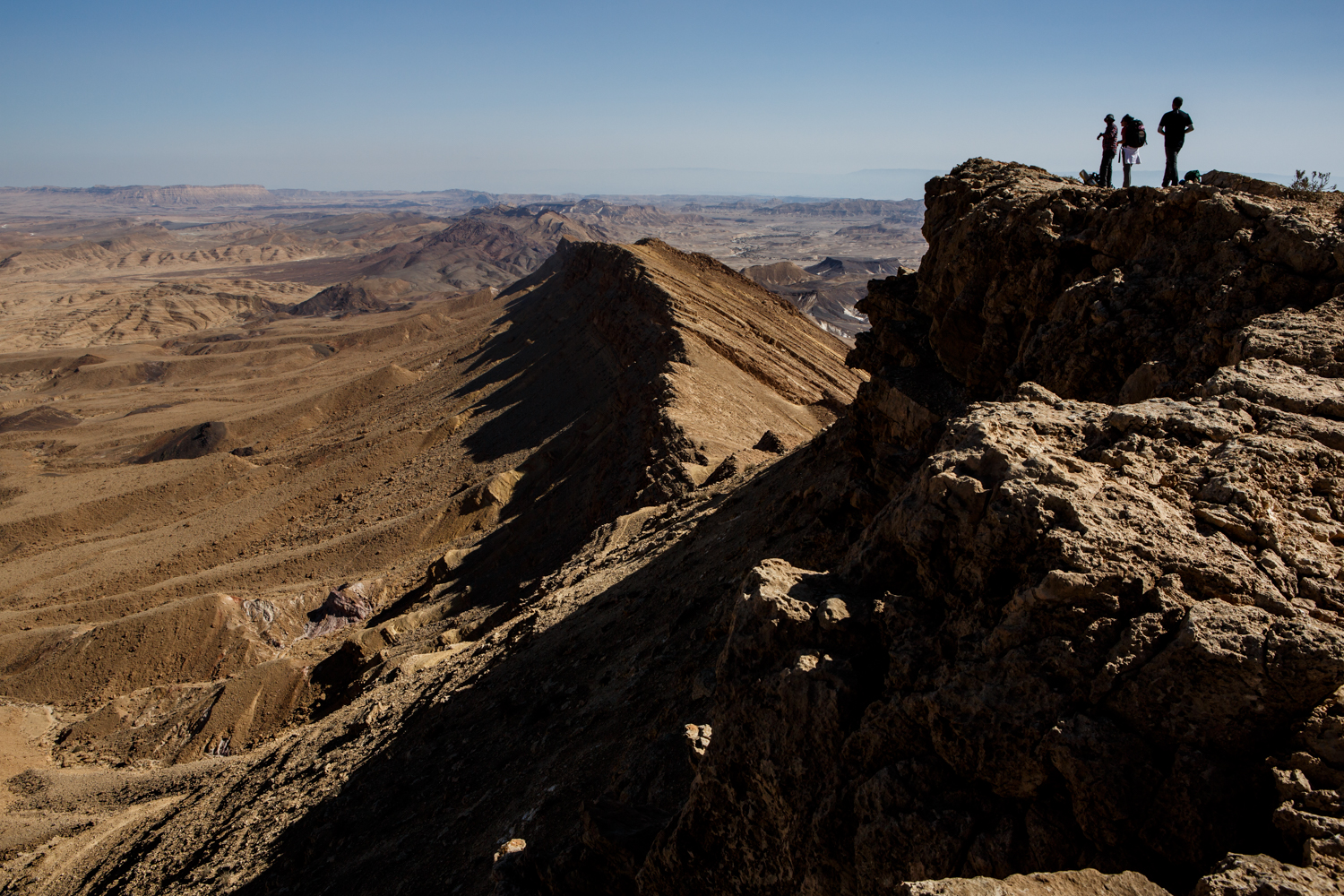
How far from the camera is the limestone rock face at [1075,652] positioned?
2.60 metres

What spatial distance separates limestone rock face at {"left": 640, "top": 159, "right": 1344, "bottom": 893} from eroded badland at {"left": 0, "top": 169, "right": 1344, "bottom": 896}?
0.01m

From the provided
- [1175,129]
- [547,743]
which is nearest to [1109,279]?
[1175,129]

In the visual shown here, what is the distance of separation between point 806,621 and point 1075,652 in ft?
4.10

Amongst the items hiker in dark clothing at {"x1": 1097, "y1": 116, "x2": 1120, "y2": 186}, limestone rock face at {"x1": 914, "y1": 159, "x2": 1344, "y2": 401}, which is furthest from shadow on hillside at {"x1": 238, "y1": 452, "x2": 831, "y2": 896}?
hiker in dark clothing at {"x1": 1097, "y1": 116, "x2": 1120, "y2": 186}

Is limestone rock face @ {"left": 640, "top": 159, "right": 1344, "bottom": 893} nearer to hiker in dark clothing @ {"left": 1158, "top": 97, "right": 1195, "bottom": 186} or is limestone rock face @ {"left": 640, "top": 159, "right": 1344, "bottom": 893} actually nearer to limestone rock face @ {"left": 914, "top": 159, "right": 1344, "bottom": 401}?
limestone rock face @ {"left": 914, "top": 159, "right": 1344, "bottom": 401}

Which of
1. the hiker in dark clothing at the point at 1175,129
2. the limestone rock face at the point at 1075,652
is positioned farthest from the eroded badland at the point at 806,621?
the hiker in dark clothing at the point at 1175,129

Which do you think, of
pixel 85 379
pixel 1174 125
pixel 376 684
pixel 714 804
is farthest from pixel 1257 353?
pixel 85 379

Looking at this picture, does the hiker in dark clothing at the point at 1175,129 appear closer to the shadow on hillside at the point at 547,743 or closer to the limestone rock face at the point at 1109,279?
the limestone rock face at the point at 1109,279

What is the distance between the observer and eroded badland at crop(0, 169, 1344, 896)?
2779 mm

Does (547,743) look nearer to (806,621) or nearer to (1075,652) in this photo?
(806,621)

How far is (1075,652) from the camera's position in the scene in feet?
9.67

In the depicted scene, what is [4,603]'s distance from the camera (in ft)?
63.2

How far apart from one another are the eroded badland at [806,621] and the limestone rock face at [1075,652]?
1 centimetres

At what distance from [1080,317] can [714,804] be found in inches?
185
